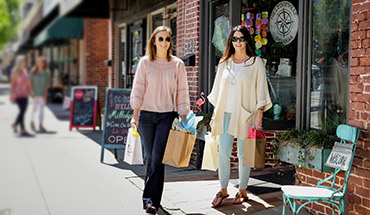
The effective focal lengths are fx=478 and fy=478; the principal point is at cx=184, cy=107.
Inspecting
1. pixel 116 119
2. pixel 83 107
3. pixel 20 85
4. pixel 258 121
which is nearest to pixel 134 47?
pixel 83 107

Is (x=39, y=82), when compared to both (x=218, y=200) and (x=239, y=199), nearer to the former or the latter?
(x=218, y=200)

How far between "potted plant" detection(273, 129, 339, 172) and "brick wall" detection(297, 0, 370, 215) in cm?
27

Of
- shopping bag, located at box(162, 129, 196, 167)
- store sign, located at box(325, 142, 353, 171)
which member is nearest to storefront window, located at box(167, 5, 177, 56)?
shopping bag, located at box(162, 129, 196, 167)

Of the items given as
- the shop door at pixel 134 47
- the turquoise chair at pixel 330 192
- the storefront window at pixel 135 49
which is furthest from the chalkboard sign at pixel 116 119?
the turquoise chair at pixel 330 192

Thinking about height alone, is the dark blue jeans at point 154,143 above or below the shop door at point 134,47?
below

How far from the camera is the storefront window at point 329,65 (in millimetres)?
4523

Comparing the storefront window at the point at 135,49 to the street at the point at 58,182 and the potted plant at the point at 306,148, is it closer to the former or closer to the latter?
the street at the point at 58,182

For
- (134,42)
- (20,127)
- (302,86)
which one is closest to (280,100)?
(302,86)

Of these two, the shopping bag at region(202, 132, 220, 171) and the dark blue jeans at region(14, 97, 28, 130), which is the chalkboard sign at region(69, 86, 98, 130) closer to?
the shopping bag at region(202, 132, 220, 171)

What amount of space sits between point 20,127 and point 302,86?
277 cm

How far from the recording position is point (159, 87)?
173 inches

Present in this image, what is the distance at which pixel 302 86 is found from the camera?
4.81 meters

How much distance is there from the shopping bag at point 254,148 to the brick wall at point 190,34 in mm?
2481

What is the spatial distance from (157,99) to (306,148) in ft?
4.62
